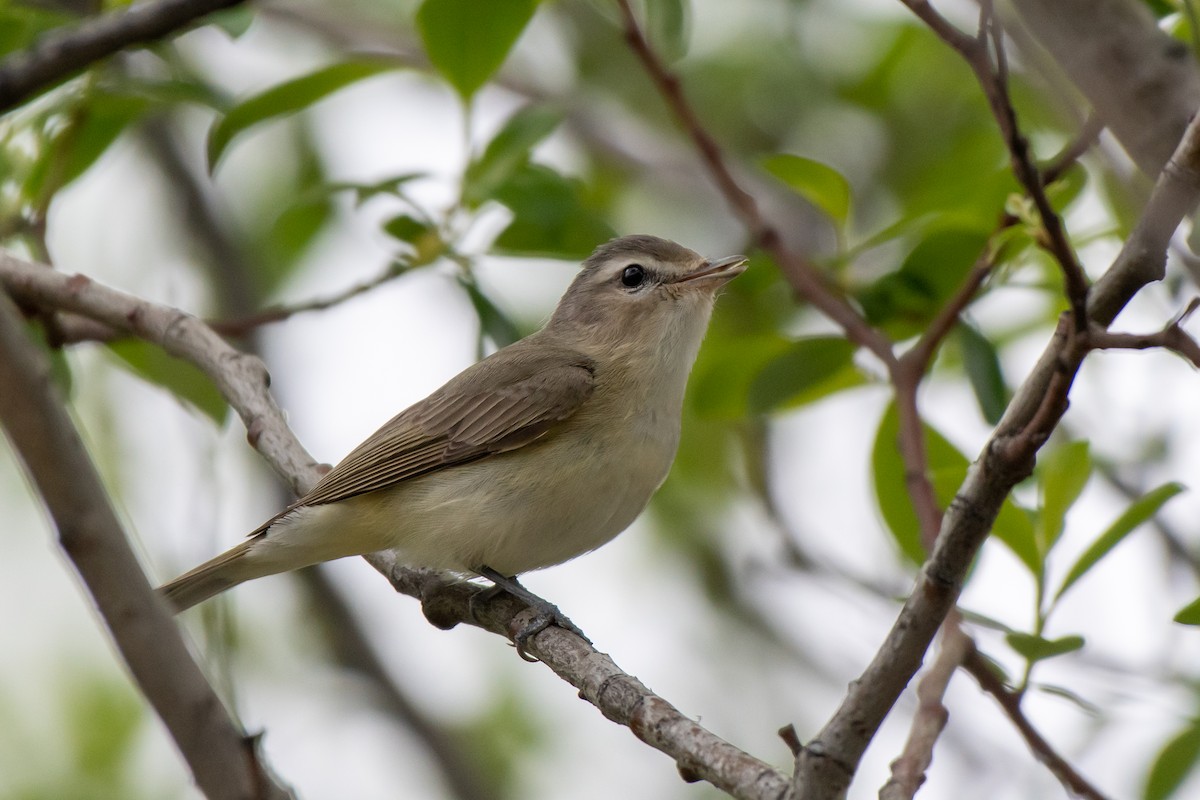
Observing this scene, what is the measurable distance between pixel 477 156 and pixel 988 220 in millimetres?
1655

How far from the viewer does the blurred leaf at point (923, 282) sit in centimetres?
402

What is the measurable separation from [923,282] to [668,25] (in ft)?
3.64

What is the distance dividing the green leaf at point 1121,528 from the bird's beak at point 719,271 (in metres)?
1.75

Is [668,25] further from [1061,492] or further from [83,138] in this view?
[83,138]

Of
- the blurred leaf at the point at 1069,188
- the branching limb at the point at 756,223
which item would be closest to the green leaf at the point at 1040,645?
the branching limb at the point at 756,223

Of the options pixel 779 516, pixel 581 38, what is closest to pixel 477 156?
pixel 779 516

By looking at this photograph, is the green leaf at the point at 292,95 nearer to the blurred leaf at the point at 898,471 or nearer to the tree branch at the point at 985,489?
the blurred leaf at the point at 898,471

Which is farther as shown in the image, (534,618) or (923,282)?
(923,282)

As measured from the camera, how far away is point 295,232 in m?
5.26

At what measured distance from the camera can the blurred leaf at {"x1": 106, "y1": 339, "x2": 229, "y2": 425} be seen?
4504 millimetres

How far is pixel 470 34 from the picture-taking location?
4.05 m

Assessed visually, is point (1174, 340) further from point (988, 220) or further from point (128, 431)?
point (128, 431)

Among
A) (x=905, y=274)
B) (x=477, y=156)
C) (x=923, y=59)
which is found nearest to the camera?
(x=905, y=274)

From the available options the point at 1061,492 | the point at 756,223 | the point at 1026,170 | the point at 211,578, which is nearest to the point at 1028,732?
the point at 1061,492
